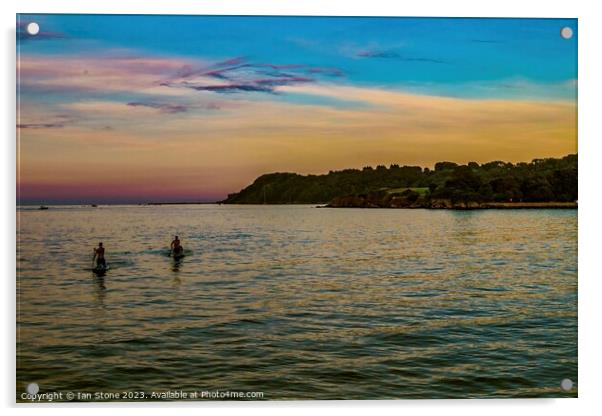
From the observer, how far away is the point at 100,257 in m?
5.20

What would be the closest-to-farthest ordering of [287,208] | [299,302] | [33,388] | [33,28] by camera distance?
[33,388] < [33,28] < [299,302] < [287,208]

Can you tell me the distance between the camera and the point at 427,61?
5.36m

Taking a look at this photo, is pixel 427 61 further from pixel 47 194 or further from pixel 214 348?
pixel 47 194

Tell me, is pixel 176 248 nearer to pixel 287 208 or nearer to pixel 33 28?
pixel 287 208

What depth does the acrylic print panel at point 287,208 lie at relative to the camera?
4.98 m

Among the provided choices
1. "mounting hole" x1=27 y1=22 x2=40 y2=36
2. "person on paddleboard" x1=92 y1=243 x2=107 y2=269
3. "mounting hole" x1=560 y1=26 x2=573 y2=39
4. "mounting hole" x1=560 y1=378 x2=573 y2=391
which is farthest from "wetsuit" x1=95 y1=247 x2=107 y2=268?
"mounting hole" x1=560 y1=26 x2=573 y2=39

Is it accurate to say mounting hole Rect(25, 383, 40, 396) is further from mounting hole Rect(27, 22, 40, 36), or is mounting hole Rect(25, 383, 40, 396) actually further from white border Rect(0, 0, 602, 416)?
mounting hole Rect(27, 22, 40, 36)

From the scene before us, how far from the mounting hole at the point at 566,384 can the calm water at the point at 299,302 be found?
4 cm

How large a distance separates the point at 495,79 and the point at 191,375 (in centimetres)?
371

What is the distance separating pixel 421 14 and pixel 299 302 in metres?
2.75

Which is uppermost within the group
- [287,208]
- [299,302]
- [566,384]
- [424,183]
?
[424,183]

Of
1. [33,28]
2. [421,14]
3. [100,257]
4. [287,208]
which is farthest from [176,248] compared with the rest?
[421,14]

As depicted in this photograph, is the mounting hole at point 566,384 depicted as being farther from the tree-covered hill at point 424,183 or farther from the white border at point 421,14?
the tree-covered hill at point 424,183
